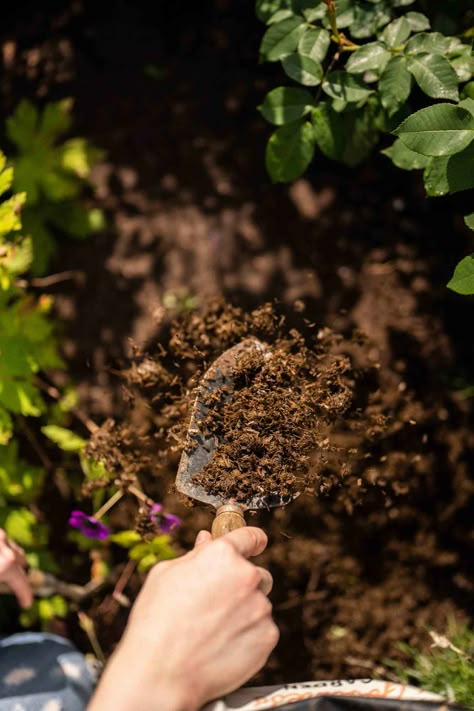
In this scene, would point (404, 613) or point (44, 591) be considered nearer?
point (44, 591)

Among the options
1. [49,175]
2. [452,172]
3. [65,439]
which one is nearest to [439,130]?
[452,172]

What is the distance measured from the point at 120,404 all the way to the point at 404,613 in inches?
64.9

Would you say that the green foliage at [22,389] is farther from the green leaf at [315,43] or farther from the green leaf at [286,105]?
the green leaf at [315,43]

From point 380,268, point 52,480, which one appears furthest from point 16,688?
point 380,268

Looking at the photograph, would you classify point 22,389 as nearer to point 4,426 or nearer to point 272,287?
point 4,426

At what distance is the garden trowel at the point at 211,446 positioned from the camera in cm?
163

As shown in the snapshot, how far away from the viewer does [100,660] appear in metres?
2.69

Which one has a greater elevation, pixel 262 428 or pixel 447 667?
pixel 262 428

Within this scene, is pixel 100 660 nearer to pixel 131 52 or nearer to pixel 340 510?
pixel 340 510

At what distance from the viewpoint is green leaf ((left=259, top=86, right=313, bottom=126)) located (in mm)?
1717

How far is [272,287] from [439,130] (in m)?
1.61

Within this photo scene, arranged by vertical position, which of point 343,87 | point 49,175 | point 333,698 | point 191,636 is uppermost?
point 343,87

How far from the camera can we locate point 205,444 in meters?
1.69

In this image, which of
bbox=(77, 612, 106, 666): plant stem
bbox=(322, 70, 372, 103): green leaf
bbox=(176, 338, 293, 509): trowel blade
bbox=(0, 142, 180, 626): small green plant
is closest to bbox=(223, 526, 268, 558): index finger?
bbox=(176, 338, 293, 509): trowel blade
